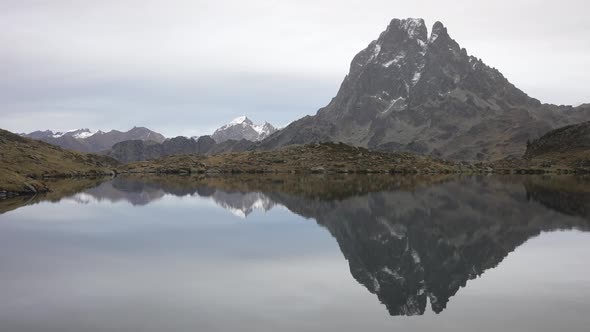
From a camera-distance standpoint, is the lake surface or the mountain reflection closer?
the lake surface

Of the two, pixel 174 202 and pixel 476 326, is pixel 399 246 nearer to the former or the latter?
pixel 476 326

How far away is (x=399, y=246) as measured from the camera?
39.4m

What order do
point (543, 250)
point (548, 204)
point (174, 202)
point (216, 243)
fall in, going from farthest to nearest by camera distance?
point (174, 202), point (548, 204), point (216, 243), point (543, 250)

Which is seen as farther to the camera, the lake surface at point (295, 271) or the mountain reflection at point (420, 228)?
the mountain reflection at point (420, 228)

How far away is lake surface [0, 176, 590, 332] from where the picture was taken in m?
20.6

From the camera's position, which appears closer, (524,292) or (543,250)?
(524,292)

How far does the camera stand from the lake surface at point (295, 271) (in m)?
20.6

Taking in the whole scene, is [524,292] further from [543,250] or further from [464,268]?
[543,250]

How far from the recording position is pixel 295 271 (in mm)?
29578

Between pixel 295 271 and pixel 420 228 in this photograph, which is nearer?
pixel 295 271

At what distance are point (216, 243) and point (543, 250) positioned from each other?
2592 centimetres

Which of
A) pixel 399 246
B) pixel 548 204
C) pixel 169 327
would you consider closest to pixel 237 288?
pixel 169 327

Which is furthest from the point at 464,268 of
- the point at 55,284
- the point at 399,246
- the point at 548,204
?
the point at 548,204

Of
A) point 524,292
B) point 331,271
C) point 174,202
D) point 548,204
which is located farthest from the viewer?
point 174,202
